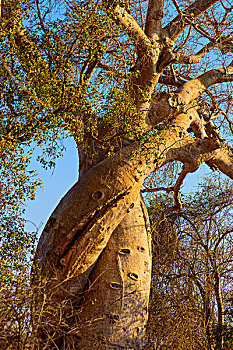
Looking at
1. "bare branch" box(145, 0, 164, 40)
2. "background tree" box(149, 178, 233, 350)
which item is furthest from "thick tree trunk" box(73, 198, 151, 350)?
"bare branch" box(145, 0, 164, 40)

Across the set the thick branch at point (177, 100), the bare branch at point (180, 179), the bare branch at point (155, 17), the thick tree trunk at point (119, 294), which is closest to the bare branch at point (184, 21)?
the bare branch at point (155, 17)

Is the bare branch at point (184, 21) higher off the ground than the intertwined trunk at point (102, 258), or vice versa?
the bare branch at point (184, 21)

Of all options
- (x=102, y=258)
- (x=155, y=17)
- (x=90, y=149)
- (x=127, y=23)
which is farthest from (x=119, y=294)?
(x=155, y=17)

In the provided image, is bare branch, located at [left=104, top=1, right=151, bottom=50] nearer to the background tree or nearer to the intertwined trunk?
the intertwined trunk

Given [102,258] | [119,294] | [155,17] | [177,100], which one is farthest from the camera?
[155,17]

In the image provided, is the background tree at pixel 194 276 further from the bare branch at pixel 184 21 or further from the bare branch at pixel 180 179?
the bare branch at pixel 184 21

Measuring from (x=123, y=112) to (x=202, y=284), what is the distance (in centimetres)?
Result: 373

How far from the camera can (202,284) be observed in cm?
673

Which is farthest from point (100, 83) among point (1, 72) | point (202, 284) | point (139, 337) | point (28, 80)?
point (202, 284)

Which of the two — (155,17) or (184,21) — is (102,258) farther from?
(184,21)

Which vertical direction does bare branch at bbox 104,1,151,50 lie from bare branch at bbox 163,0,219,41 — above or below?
below

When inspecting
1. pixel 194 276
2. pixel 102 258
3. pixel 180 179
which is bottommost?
pixel 102 258

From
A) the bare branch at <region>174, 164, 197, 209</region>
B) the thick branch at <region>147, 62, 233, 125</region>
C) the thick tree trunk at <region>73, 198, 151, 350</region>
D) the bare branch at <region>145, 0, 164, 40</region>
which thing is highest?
the bare branch at <region>145, 0, 164, 40</region>

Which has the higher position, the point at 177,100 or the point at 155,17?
the point at 155,17
